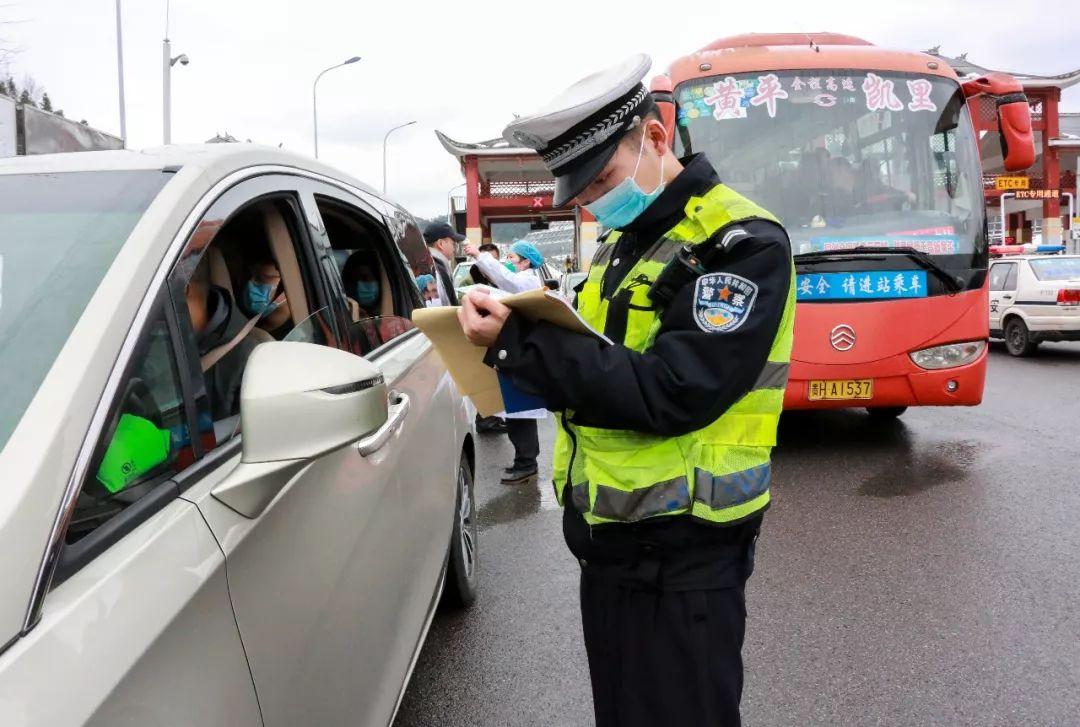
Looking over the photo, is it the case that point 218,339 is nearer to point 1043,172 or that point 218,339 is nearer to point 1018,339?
point 1018,339

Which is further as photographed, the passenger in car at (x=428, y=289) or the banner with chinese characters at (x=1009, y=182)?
the banner with chinese characters at (x=1009, y=182)

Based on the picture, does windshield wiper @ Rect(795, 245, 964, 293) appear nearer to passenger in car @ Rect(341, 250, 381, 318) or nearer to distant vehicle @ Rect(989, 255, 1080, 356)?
passenger in car @ Rect(341, 250, 381, 318)

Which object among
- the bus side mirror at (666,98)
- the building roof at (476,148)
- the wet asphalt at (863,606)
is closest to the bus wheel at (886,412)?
the wet asphalt at (863,606)

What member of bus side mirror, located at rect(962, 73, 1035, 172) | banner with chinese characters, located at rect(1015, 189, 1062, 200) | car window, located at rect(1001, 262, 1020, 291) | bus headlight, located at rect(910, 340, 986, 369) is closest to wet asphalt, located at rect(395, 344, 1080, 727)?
bus headlight, located at rect(910, 340, 986, 369)

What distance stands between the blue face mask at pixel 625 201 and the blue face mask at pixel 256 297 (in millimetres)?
1098

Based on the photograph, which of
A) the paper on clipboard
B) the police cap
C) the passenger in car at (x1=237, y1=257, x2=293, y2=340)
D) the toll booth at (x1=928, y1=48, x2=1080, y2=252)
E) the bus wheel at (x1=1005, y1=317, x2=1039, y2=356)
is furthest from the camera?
the toll booth at (x1=928, y1=48, x2=1080, y2=252)

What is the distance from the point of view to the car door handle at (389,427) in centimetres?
200

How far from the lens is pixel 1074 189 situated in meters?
31.4

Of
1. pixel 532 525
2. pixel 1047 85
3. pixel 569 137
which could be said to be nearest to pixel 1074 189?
pixel 1047 85

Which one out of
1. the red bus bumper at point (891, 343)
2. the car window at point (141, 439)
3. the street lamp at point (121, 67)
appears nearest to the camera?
the car window at point (141, 439)

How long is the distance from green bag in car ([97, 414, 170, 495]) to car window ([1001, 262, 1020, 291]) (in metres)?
13.2

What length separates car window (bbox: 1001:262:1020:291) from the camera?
12250 millimetres

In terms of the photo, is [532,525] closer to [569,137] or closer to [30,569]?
[569,137]

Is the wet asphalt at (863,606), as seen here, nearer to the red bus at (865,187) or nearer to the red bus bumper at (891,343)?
the red bus bumper at (891,343)
